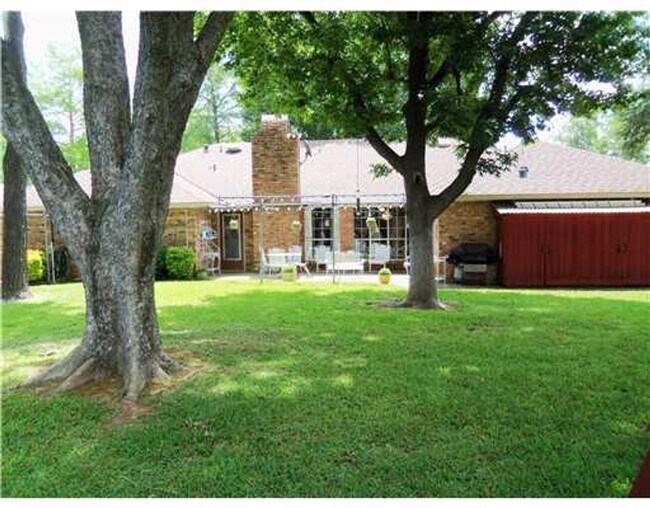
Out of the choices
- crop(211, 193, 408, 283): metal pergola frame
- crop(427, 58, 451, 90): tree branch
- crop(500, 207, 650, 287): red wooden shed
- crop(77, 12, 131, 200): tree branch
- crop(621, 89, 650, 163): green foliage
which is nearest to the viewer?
crop(77, 12, 131, 200): tree branch

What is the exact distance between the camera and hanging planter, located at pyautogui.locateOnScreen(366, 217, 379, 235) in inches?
712

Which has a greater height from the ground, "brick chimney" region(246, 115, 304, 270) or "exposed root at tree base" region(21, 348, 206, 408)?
"brick chimney" region(246, 115, 304, 270)

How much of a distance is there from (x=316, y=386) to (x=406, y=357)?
5.27 ft

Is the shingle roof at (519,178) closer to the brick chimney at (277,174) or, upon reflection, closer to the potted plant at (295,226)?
the brick chimney at (277,174)

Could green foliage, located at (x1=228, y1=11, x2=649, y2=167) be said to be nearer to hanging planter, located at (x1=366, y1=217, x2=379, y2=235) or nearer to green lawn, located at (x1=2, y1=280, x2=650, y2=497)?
green lawn, located at (x1=2, y1=280, x2=650, y2=497)

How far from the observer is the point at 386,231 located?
21.0 meters

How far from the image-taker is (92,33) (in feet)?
19.4

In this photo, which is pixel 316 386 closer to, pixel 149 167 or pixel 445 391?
pixel 445 391

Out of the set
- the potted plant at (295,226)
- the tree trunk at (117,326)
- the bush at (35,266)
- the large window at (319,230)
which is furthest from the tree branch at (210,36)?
the large window at (319,230)

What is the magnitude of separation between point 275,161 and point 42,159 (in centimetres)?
1502

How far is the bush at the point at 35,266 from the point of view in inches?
683

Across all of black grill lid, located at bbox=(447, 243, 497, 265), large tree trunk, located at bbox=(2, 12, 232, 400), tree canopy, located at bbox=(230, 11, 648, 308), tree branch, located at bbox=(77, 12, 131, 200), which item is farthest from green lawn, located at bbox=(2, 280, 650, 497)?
black grill lid, located at bbox=(447, 243, 497, 265)

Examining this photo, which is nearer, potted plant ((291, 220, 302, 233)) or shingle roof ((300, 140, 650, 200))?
shingle roof ((300, 140, 650, 200))

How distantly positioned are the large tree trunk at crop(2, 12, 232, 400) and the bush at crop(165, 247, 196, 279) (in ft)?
39.4
